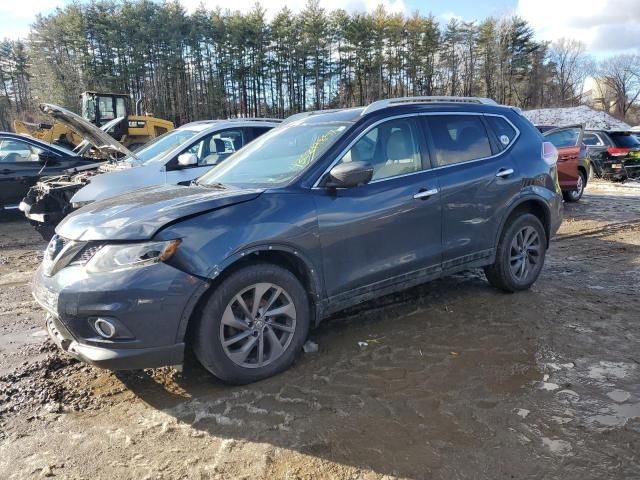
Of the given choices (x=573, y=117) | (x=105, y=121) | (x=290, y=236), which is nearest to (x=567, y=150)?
(x=290, y=236)

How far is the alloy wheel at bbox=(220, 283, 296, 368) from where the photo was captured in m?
3.25

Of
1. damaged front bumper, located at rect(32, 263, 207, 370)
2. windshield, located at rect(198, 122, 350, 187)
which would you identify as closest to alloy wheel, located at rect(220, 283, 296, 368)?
damaged front bumper, located at rect(32, 263, 207, 370)

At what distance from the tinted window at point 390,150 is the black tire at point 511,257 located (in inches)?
54.8

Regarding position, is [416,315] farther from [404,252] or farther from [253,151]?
[253,151]

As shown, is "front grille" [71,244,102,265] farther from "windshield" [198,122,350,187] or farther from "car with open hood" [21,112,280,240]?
"car with open hood" [21,112,280,240]

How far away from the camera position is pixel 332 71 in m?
55.3

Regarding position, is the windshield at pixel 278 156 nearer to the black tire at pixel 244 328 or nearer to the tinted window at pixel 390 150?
the tinted window at pixel 390 150

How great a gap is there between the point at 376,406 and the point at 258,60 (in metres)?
53.5

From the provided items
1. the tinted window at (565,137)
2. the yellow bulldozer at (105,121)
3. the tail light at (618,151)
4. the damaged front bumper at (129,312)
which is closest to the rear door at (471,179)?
the damaged front bumper at (129,312)

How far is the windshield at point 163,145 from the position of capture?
7.68 metres

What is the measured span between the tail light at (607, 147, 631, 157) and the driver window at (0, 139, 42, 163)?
52.5 ft

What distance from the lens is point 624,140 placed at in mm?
15984

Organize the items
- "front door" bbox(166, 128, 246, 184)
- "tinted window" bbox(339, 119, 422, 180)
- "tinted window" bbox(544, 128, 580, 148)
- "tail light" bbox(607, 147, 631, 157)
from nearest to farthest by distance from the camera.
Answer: "tinted window" bbox(339, 119, 422, 180) → "front door" bbox(166, 128, 246, 184) → "tinted window" bbox(544, 128, 580, 148) → "tail light" bbox(607, 147, 631, 157)

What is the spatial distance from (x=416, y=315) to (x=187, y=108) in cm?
5185
